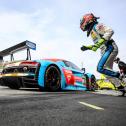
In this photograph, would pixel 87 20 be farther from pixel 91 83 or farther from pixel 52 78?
pixel 91 83

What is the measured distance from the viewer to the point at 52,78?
956 centimetres

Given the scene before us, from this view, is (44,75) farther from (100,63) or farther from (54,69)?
(100,63)

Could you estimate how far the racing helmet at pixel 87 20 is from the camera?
8.27m

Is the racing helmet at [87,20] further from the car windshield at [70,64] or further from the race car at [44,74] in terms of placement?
the car windshield at [70,64]

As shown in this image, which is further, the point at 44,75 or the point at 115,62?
the point at 44,75

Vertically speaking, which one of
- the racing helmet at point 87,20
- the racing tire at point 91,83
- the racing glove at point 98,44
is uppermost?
the racing helmet at point 87,20

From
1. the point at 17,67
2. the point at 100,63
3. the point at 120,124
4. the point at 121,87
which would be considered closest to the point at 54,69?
the point at 17,67

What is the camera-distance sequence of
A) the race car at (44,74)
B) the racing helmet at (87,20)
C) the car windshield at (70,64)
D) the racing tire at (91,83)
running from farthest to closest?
the racing tire at (91,83) < the car windshield at (70,64) < the race car at (44,74) < the racing helmet at (87,20)

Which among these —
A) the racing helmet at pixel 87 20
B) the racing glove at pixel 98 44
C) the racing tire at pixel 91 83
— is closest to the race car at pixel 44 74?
the racing tire at pixel 91 83

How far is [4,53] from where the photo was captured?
18.1m

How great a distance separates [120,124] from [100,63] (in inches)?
207

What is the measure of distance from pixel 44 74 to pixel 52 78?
16.5 inches

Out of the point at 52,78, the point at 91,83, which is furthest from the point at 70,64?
the point at 91,83

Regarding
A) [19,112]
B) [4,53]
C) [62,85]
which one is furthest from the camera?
[4,53]
